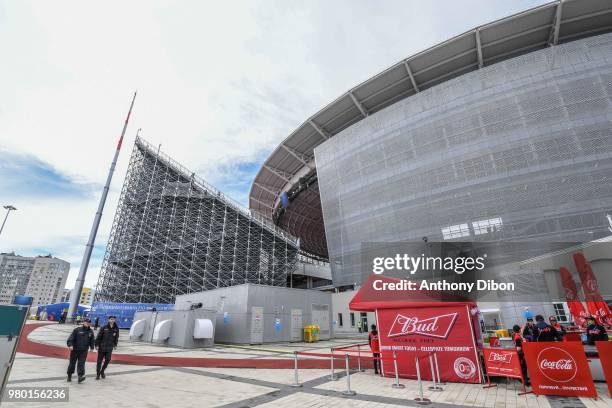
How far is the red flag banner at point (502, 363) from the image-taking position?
6.82 metres

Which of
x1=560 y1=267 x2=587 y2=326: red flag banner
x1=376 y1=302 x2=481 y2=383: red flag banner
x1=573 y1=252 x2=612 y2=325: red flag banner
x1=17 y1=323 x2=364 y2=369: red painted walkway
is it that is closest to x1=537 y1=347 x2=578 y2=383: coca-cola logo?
x1=376 y1=302 x2=481 y2=383: red flag banner

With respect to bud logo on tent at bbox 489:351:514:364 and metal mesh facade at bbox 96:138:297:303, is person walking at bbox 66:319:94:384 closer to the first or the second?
bud logo on tent at bbox 489:351:514:364

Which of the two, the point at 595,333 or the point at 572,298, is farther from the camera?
the point at 572,298

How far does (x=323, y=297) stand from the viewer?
2433 cm

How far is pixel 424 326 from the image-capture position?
330 inches

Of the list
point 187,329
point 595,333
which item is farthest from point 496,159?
point 187,329

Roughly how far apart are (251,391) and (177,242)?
37538 mm

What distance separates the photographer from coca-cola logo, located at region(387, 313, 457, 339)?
26.6ft

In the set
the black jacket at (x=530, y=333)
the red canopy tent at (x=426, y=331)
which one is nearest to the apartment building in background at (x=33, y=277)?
the red canopy tent at (x=426, y=331)

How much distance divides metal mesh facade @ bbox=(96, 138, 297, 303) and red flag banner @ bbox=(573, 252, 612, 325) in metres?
33.2

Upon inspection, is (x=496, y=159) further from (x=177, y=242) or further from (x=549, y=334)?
(x=177, y=242)

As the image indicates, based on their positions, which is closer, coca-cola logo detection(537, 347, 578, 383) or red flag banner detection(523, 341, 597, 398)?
red flag banner detection(523, 341, 597, 398)

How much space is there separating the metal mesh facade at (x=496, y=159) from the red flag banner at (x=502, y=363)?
732 inches

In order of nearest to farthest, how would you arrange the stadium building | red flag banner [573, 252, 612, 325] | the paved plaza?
1. the paved plaza
2. red flag banner [573, 252, 612, 325]
3. the stadium building
